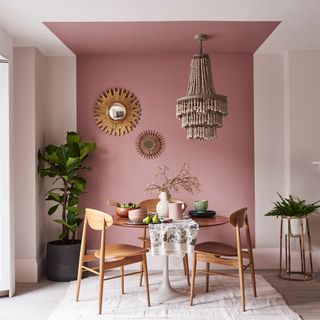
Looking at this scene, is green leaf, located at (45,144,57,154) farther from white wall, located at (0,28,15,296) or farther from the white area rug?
the white area rug

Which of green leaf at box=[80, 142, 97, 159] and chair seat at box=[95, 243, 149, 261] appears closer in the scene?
chair seat at box=[95, 243, 149, 261]

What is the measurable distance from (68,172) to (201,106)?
5.46 feet

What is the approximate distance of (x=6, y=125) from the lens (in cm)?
416

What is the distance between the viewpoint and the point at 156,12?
147 inches

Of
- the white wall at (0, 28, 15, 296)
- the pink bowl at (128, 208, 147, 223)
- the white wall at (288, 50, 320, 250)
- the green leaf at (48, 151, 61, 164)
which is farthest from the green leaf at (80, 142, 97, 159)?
the white wall at (288, 50, 320, 250)

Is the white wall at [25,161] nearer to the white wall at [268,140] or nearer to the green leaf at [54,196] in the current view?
the green leaf at [54,196]

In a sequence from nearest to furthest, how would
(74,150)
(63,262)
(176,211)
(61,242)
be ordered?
1. (176,211)
2. (63,262)
3. (74,150)
4. (61,242)

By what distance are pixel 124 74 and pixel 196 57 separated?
1.22 m

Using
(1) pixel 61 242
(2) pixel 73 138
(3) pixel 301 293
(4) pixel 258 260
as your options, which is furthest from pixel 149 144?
(3) pixel 301 293

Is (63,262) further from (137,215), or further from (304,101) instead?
(304,101)

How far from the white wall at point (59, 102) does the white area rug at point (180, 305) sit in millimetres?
1315

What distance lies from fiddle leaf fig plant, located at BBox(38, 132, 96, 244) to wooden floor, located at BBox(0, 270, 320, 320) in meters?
0.63

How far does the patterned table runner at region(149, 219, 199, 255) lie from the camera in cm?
370

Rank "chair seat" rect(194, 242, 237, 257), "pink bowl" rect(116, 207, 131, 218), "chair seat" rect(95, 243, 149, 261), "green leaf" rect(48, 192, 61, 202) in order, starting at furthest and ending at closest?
"green leaf" rect(48, 192, 61, 202) < "pink bowl" rect(116, 207, 131, 218) < "chair seat" rect(194, 242, 237, 257) < "chair seat" rect(95, 243, 149, 261)
